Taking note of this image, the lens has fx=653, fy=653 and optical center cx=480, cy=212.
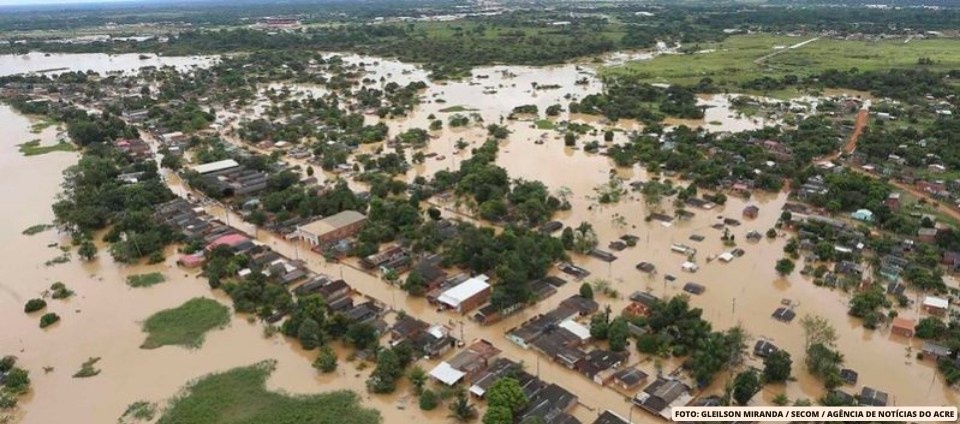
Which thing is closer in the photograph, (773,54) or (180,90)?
(180,90)

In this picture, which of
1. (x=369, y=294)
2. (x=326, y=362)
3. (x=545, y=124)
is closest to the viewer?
(x=326, y=362)

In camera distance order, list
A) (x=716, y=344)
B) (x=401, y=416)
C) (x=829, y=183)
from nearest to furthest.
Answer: (x=401, y=416), (x=716, y=344), (x=829, y=183)

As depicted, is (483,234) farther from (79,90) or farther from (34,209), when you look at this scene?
(79,90)

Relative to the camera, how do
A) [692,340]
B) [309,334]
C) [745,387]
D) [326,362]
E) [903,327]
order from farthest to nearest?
[903,327], [309,334], [692,340], [326,362], [745,387]

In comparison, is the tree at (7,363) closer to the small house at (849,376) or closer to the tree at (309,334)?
the tree at (309,334)

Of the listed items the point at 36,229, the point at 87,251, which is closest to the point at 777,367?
the point at 87,251

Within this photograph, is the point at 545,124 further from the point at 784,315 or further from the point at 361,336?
the point at 361,336

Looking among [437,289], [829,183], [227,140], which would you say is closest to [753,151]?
[829,183]
